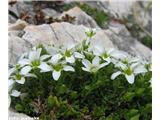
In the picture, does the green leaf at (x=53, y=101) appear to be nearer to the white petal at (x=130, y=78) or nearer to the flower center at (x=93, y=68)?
the flower center at (x=93, y=68)

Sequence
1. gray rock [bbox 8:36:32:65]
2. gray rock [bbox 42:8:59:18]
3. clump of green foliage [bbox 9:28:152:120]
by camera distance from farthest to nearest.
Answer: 1. gray rock [bbox 42:8:59:18]
2. gray rock [bbox 8:36:32:65]
3. clump of green foliage [bbox 9:28:152:120]

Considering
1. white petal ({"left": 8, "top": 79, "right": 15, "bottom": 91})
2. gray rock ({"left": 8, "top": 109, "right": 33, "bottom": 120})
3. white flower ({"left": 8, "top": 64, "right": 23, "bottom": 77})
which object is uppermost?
white flower ({"left": 8, "top": 64, "right": 23, "bottom": 77})

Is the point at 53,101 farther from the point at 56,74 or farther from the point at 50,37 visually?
the point at 50,37

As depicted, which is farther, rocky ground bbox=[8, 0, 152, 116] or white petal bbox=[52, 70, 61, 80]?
rocky ground bbox=[8, 0, 152, 116]

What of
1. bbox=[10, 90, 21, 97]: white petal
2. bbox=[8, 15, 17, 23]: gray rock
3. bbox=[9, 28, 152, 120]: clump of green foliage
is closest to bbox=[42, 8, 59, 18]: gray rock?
bbox=[8, 15, 17, 23]: gray rock

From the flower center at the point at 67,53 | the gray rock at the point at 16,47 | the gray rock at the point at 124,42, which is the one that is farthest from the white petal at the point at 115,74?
the gray rock at the point at 124,42

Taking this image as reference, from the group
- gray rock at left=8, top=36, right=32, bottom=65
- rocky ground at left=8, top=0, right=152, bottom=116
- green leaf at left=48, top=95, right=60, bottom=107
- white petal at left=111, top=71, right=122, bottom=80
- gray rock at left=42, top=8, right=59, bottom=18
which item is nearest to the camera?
green leaf at left=48, top=95, right=60, bottom=107

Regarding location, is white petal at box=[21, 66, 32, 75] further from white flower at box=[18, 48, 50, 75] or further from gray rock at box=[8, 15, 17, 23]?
gray rock at box=[8, 15, 17, 23]
